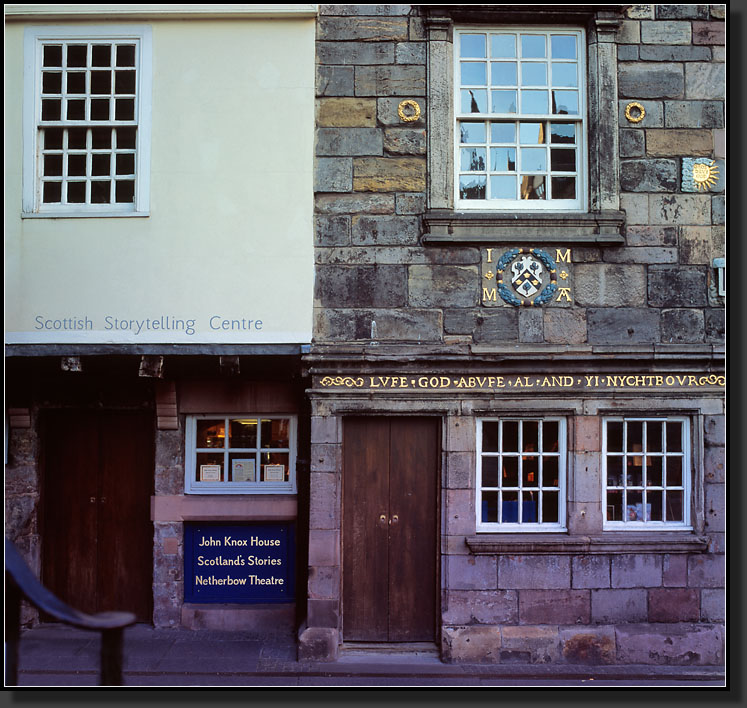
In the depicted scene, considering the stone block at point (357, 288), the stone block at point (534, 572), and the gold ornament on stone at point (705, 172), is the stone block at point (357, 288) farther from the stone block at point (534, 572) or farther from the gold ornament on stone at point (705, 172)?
the gold ornament on stone at point (705, 172)

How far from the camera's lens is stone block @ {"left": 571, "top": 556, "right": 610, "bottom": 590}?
6.73m

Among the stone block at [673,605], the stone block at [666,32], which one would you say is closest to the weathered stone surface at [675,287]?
the stone block at [666,32]

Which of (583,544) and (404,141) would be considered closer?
(583,544)

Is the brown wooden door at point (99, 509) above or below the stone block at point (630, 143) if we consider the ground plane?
below

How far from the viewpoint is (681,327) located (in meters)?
6.84

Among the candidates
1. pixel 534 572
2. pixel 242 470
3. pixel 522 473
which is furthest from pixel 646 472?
pixel 242 470

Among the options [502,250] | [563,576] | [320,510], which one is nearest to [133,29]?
[502,250]

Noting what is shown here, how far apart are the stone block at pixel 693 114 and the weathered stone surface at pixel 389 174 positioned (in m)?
2.66

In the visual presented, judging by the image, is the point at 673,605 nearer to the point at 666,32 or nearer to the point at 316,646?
the point at 316,646

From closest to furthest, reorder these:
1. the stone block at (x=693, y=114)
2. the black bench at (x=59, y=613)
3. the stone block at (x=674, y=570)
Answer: the black bench at (x=59, y=613), the stone block at (x=674, y=570), the stone block at (x=693, y=114)

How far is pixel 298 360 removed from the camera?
6.85 meters

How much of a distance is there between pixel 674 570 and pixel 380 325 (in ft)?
13.1

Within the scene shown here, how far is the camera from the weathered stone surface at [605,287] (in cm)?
682

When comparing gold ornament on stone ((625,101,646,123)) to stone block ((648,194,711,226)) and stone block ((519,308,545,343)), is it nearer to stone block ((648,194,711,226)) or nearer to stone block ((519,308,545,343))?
stone block ((648,194,711,226))
